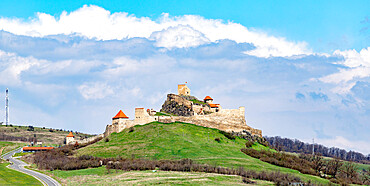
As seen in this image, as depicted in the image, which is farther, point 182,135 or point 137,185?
point 182,135

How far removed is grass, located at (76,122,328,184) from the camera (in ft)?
313

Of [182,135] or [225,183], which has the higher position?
[182,135]

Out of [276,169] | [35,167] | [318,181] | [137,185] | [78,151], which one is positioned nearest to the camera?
[137,185]

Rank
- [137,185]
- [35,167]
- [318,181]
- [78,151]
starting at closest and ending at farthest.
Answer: [137,185] → [318,181] → [35,167] → [78,151]

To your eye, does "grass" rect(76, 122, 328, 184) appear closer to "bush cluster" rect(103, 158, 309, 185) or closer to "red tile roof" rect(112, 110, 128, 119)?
"bush cluster" rect(103, 158, 309, 185)

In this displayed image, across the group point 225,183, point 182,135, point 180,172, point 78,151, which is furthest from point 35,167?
point 225,183

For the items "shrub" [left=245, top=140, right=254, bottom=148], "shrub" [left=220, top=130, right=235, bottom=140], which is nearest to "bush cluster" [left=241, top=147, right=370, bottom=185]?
"shrub" [left=245, top=140, right=254, bottom=148]

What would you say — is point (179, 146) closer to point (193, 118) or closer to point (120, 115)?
point (193, 118)

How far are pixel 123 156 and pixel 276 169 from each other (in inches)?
1573

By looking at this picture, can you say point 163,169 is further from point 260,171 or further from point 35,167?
point 35,167

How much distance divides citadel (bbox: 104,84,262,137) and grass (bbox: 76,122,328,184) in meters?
3.20

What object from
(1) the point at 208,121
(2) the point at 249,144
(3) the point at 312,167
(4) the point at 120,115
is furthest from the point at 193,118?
(3) the point at 312,167

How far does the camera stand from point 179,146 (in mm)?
106375

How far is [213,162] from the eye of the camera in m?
92.9
